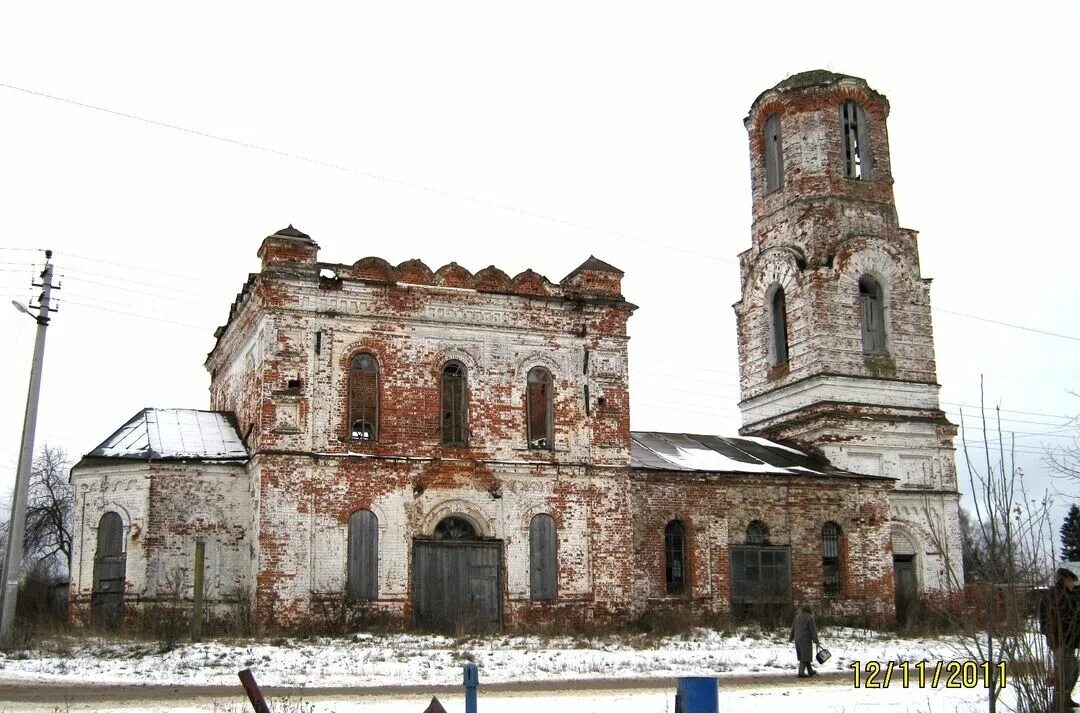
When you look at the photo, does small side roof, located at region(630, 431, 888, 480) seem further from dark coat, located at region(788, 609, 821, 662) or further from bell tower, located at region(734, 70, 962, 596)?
dark coat, located at region(788, 609, 821, 662)

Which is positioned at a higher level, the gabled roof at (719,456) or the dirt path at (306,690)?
the gabled roof at (719,456)

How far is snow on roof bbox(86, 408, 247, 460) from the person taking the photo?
2461cm

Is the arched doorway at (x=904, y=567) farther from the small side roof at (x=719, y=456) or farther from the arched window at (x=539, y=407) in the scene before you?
the arched window at (x=539, y=407)

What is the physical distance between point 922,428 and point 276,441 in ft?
58.2

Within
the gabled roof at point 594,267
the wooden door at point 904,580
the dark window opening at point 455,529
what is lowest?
the wooden door at point 904,580

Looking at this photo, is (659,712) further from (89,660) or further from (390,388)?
(390,388)

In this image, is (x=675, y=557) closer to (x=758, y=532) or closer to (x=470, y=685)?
(x=758, y=532)

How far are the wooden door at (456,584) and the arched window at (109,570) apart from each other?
19.0ft

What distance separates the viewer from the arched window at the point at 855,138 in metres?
33.6

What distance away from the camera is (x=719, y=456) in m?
29.8

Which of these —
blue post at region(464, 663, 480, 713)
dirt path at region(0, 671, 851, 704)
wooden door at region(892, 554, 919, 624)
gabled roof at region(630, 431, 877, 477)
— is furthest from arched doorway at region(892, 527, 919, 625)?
blue post at region(464, 663, 480, 713)

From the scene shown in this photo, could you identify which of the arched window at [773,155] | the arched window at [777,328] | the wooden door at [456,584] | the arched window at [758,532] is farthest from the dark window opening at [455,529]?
the arched window at [773,155]

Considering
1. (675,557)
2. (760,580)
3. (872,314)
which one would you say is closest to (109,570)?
(675,557)

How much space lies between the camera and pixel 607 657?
1972 centimetres
